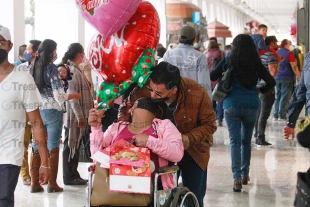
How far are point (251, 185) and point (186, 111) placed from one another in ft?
8.99

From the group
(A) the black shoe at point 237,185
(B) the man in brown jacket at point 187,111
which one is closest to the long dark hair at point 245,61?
(A) the black shoe at point 237,185

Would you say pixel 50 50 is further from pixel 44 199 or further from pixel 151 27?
pixel 151 27

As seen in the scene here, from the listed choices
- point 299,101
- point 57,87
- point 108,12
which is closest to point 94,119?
point 108,12

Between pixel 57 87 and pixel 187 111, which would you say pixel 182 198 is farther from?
pixel 57 87

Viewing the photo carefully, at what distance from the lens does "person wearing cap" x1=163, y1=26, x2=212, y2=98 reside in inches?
245

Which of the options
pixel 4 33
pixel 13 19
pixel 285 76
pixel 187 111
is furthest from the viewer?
pixel 285 76

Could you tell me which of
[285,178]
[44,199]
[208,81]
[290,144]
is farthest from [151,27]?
[290,144]

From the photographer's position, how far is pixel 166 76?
4.30m

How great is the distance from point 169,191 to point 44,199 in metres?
2.50

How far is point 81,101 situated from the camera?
689 cm

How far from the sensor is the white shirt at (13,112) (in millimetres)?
3945

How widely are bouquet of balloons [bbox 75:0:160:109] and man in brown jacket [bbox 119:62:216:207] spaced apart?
0.48ft

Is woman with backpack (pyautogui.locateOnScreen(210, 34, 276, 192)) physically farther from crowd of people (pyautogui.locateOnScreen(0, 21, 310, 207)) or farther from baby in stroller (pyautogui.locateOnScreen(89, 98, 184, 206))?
baby in stroller (pyautogui.locateOnScreen(89, 98, 184, 206))

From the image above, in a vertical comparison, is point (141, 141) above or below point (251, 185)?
above
